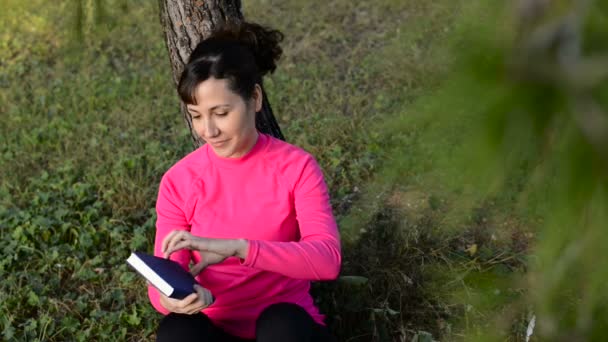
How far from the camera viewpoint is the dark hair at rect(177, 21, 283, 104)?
7.69ft

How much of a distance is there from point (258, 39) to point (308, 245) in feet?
2.41

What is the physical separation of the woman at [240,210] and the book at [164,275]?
7 centimetres

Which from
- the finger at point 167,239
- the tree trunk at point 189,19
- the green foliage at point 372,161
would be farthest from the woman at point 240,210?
the tree trunk at point 189,19

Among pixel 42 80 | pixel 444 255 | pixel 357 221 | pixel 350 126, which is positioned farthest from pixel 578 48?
pixel 42 80

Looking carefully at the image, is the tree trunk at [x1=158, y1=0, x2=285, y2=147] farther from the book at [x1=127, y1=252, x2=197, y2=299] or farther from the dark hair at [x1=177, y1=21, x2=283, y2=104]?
the book at [x1=127, y1=252, x2=197, y2=299]

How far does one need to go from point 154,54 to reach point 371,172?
2.88 metres

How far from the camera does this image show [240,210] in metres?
2.46

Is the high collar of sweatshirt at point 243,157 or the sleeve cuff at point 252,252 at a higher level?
the high collar of sweatshirt at point 243,157

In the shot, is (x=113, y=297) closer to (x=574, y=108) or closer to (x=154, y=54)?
(x=574, y=108)

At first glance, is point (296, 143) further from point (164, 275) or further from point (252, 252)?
point (164, 275)

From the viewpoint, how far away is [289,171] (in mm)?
2436

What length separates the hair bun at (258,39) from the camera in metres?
2.59

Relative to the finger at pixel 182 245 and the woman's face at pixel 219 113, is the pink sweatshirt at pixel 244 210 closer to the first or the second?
the woman's face at pixel 219 113

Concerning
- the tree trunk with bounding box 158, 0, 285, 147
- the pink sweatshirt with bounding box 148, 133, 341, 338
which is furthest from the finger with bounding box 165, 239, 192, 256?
the tree trunk with bounding box 158, 0, 285, 147
